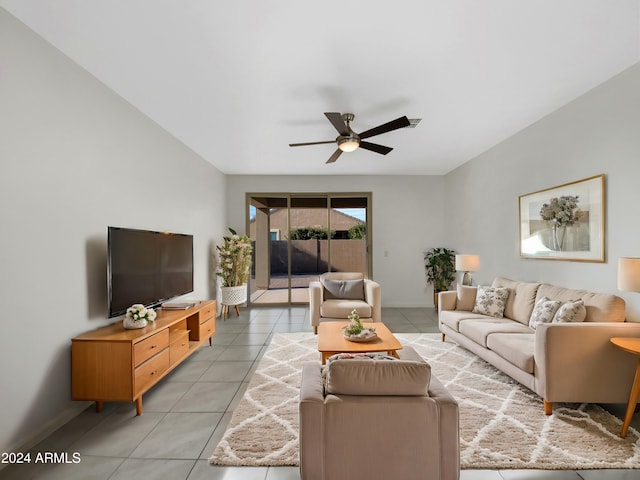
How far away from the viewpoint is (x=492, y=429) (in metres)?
2.29

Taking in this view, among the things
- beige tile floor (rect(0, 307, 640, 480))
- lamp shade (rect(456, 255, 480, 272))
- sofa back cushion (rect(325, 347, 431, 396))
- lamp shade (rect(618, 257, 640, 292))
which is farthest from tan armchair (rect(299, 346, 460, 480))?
lamp shade (rect(456, 255, 480, 272))

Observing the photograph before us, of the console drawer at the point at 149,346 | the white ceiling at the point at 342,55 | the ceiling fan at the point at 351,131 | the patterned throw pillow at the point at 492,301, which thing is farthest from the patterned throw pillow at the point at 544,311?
the console drawer at the point at 149,346

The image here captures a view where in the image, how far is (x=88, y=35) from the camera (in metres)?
2.20

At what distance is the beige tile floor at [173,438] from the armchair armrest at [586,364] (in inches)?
12.0

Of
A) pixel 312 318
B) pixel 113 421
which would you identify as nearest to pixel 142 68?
pixel 113 421

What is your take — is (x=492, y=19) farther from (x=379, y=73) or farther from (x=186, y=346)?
(x=186, y=346)

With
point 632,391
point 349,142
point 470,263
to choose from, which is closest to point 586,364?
point 632,391

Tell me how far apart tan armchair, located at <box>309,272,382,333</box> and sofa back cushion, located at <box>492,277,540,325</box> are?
5.40 feet

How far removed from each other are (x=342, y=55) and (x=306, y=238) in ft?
15.0

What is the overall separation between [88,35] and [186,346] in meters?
2.86

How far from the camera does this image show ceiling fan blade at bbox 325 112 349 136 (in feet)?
9.66

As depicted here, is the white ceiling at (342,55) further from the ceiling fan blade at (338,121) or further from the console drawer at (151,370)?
the console drawer at (151,370)

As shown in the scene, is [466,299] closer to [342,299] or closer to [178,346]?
[342,299]

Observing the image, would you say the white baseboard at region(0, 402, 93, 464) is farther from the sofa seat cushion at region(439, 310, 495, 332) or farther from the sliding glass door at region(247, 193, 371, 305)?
the sliding glass door at region(247, 193, 371, 305)
